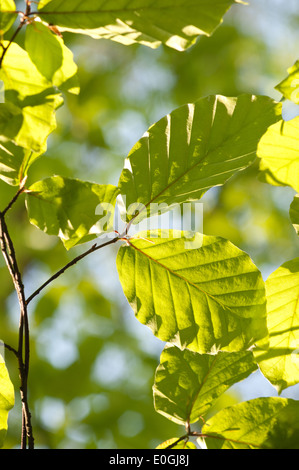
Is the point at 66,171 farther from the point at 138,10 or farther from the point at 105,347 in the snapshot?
the point at 138,10

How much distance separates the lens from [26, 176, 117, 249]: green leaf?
447mm

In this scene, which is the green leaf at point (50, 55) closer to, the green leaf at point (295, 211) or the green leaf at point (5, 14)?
the green leaf at point (5, 14)

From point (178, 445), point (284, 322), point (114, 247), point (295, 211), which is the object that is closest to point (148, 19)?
point (295, 211)

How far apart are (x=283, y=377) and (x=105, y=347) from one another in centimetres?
240

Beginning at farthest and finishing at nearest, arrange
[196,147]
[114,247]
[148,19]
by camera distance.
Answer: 1. [114,247]
2. [196,147]
3. [148,19]

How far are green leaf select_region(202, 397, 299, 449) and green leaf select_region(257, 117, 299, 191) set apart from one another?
0.24 metres

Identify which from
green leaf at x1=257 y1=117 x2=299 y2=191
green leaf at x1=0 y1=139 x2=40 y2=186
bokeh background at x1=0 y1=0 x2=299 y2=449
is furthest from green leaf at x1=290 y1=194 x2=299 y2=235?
bokeh background at x1=0 y1=0 x2=299 y2=449

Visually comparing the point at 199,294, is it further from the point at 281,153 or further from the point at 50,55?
the point at 50,55

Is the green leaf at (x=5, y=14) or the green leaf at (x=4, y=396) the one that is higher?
the green leaf at (x=5, y=14)

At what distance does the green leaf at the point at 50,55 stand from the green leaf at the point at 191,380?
1.07ft

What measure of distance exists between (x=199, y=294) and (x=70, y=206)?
17 centimetres

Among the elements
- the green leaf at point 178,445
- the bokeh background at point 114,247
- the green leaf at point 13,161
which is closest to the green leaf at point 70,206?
the green leaf at point 13,161

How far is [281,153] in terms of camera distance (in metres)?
0.43

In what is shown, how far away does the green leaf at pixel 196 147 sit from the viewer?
18.4 inches
